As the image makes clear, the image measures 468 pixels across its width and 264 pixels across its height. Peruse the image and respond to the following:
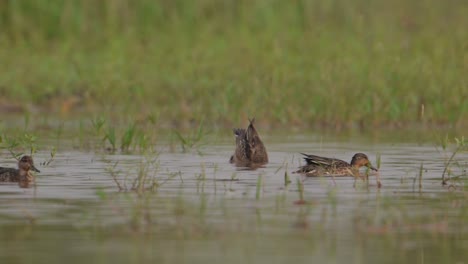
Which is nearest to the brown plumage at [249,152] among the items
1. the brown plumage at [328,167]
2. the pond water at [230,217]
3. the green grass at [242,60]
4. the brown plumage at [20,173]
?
the pond water at [230,217]

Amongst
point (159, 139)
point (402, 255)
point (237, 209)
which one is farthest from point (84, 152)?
point (402, 255)

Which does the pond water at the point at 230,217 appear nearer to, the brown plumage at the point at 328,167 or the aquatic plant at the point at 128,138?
the brown plumage at the point at 328,167

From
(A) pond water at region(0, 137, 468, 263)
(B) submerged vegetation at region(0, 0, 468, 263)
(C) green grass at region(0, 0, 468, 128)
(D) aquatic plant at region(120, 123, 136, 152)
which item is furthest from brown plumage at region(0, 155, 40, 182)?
(C) green grass at region(0, 0, 468, 128)

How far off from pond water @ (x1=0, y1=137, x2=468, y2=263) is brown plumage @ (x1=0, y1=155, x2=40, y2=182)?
116mm

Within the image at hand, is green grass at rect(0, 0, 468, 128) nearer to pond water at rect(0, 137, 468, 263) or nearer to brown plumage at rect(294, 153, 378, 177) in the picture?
pond water at rect(0, 137, 468, 263)

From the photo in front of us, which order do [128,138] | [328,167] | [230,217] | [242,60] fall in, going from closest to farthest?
[230,217] → [328,167] → [128,138] → [242,60]

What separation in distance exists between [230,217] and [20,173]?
10.2 feet

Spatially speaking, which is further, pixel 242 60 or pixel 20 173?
pixel 242 60

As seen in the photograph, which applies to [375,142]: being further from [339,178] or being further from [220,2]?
[220,2]

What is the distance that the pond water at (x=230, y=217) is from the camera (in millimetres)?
8859

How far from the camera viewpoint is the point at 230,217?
10352 mm

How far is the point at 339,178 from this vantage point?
44.0 feet

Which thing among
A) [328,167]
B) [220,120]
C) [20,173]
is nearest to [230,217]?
[20,173]

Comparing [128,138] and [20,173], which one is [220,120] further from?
[20,173]
